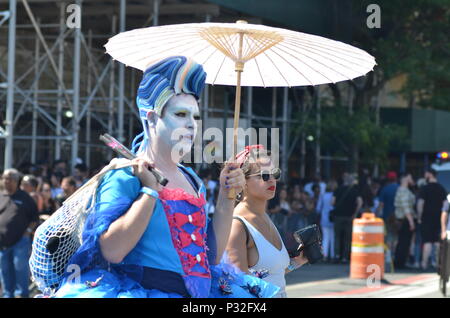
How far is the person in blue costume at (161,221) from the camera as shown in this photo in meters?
3.25

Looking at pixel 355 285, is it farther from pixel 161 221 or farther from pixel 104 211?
pixel 104 211

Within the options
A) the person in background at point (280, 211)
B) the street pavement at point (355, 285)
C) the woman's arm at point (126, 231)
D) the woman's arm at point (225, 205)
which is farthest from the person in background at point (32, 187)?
the woman's arm at point (126, 231)

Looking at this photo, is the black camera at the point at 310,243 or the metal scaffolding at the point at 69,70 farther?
the metal scaffolding at the point at 69,70

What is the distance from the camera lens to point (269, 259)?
4859 millimetres

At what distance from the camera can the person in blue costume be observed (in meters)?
3.25

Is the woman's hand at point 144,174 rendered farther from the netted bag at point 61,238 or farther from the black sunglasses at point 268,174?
the black sunglasses at point 268,174

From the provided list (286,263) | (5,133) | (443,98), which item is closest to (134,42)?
(286,263)

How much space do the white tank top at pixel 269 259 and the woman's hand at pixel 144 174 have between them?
1605 mm

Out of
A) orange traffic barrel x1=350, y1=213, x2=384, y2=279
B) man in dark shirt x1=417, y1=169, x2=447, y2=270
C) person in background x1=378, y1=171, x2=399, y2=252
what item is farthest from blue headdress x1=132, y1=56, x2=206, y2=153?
person in background x1=378, y1=171, x2=399, y2=252

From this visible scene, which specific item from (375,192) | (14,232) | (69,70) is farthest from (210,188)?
(69,70)

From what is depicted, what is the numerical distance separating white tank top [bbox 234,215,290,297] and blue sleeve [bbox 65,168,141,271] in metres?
1.64

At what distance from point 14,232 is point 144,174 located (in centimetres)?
802

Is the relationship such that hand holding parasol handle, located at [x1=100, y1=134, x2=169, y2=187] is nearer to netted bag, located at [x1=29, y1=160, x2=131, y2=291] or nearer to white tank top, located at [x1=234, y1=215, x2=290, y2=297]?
netted bag, located at [x1=29, y1=160, x2=131, y2=291]

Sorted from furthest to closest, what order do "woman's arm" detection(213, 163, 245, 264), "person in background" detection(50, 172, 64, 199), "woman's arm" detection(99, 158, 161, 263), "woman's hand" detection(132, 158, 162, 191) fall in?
"person in background" detection(50, 172, 64, 199) → "woman's arm" detection(213, 163, 245, 264) → "woman's hand" detection(132, 158, 162, 191) → "woman's arm" detection(99, 158, 161, 263)
